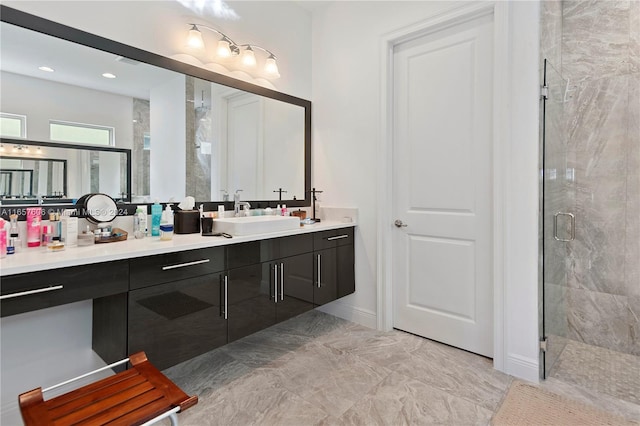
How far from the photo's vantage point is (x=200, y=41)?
2.33 metres

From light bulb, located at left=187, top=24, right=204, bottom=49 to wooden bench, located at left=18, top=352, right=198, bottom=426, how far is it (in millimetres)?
2036

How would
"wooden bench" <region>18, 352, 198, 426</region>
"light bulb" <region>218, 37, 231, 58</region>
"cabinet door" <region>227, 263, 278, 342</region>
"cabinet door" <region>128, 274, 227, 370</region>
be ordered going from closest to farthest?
"wooden bench" <region>18, 352, 198, 426</region>, "cabinet door" <region>128, 274, 227, 370</region>, "cabinet door" <region>227, 263, 278, 342</region>, "light bulb" <region>218, 37, 231, 58</region>

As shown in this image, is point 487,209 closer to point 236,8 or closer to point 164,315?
point 164,315

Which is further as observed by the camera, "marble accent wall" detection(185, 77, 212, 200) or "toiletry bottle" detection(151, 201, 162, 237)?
"marble accent wall" detection(185, 77, 212, 200)

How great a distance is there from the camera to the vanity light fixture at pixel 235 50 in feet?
7.57

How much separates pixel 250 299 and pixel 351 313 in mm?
1197

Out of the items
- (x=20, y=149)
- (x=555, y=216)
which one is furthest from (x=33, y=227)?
(x=555, y=216)

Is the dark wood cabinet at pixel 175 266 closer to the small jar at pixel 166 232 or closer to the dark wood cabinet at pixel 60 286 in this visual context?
the dark wood cabinet at pixel 60 286

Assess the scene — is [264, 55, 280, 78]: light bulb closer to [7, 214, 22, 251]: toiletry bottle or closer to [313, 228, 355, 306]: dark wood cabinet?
[313, 228, 355, 306]: dark wood cabinet

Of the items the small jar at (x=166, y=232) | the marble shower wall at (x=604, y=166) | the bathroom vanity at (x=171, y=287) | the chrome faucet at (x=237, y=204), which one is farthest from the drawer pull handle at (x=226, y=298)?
the marble shower wall at (x=604, y=166)

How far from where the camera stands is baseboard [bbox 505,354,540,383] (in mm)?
2028

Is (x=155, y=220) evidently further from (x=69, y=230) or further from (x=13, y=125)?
(x=13, y=125)

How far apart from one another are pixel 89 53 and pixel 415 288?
104 inches

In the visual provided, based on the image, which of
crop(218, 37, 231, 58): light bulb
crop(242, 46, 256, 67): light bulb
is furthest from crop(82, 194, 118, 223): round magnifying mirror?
crop(242, 46, 256, 67): light bulb
